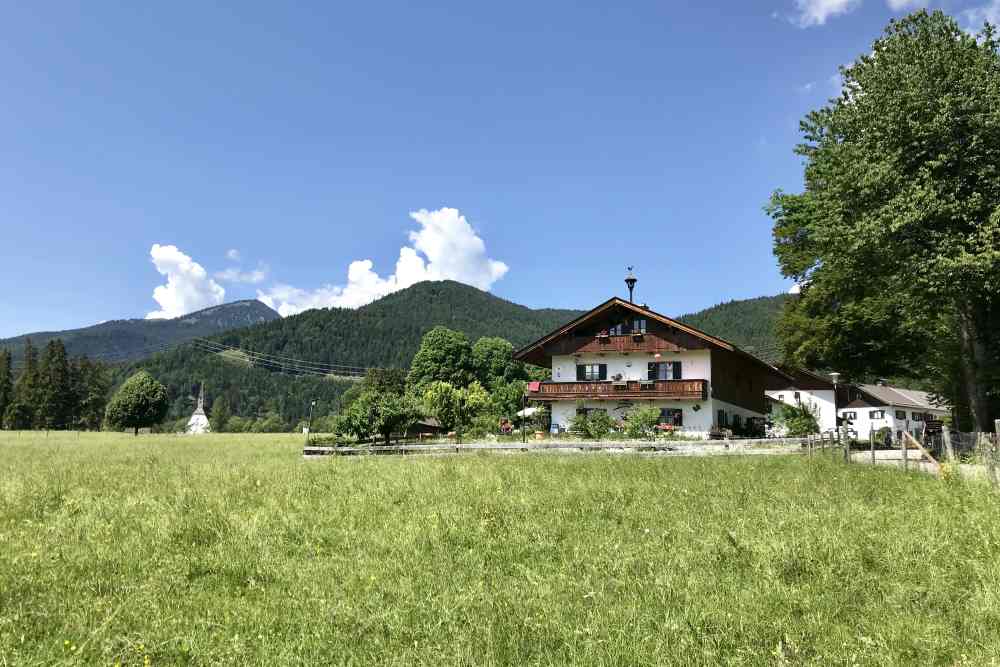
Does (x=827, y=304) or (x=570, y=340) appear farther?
(x=570, y=340)

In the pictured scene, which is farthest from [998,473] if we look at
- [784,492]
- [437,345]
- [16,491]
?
[437,345]

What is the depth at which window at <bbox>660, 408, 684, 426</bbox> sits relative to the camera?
1706 inches

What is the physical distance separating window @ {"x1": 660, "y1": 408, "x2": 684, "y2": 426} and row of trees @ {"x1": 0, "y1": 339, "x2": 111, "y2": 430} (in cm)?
9161

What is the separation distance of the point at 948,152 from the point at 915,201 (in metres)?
2.38

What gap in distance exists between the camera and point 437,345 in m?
80.6

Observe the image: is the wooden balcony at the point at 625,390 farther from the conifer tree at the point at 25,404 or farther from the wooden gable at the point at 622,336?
the conifer tree at the point at 25,404

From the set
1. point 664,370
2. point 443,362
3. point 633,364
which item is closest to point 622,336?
point 633,364

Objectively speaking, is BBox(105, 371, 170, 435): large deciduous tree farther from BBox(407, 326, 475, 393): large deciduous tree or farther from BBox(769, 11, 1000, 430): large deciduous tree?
BBox(769, 11, 1000, 430): large deciduous tree

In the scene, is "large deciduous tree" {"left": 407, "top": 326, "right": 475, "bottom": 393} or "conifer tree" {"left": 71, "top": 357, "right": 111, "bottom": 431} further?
"conifer tree" {"left": 71, "top": 357, "right": 111, "bottom": 431}

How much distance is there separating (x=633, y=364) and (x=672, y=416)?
4421 millimetres

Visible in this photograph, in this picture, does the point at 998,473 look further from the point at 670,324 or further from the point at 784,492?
the point at 670,324

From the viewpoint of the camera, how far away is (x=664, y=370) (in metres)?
45.1

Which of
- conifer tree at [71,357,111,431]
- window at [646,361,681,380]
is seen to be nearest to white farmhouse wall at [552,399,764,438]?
window at [646,361,681,380]

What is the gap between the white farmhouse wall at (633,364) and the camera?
44.0 metres
